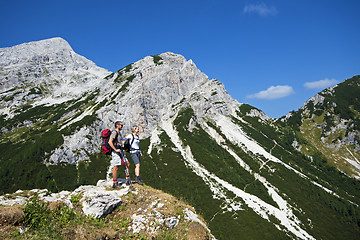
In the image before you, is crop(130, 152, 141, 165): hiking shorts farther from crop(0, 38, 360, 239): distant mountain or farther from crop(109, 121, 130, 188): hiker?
crop(0, 38, 360, 239): distant mountain

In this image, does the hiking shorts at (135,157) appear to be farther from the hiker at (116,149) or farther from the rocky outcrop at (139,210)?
the rocky outcrop at (139,210)

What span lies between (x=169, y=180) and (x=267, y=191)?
68.3 metres

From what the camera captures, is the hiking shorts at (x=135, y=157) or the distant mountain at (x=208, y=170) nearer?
the hiking shorts at (x=135, y=157)

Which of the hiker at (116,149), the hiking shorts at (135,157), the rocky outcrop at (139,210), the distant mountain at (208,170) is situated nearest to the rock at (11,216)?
the rocky outcrop at (139,210)

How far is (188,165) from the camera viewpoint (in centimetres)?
14012

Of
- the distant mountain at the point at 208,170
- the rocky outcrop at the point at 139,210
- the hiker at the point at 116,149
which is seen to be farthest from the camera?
the distant mountain at the point at 208,170

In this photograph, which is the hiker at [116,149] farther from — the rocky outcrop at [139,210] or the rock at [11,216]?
the rock at [11,216]

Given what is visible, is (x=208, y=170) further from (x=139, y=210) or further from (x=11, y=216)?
(x=11, y=216)

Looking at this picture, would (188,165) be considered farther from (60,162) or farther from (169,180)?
(60,162)

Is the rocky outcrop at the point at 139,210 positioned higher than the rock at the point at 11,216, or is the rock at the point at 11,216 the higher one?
the rock at the point at 11,216

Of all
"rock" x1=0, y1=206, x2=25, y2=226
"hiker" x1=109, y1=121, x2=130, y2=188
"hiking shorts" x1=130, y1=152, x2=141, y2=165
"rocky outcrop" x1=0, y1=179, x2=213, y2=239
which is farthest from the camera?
"hiking shorts" x1=130, y1=152, x2=141, y2=165

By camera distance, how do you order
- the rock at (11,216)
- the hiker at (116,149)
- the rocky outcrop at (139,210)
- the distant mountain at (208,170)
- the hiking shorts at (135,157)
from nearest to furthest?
the rock at (11,216) < the rocky outcrop at (139,210) < the hiker at (116,149) < the hiking shorts at (135,157) < the distant mountain at (208,170)

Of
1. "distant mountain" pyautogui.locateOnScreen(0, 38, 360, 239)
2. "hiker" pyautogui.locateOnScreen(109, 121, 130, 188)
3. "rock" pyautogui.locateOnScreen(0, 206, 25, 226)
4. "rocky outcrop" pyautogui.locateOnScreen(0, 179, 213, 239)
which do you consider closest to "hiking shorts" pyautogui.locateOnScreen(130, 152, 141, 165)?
"hiker" pyautogui.locateOnScreen(109, 121, 130, 188)

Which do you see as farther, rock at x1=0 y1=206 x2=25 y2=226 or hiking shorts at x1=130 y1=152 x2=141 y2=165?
hiking shorts at x1=130 y1=152 x2=141 y2=165
